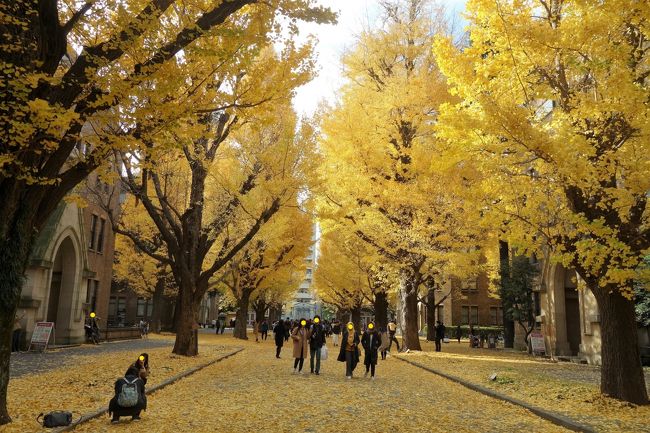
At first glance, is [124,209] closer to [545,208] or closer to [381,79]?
[381,79]

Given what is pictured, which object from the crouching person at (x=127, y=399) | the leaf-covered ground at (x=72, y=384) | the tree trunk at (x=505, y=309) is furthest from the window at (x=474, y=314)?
the crouching person at (x=127, y=399)

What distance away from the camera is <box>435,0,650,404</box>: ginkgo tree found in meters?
8.31

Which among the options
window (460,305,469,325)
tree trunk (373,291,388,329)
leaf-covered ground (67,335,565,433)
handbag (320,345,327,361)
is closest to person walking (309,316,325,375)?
handbag (320,345,327,361)

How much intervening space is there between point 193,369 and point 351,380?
167 inches

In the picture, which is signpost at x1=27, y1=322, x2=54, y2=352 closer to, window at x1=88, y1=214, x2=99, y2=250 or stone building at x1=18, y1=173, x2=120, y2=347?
stone building at x1=18, y1=173, x2=120, y2=347

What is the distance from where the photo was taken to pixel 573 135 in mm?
8594

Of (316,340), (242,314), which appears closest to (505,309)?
(316,340)

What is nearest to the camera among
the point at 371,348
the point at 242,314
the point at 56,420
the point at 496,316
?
the point at 56,420

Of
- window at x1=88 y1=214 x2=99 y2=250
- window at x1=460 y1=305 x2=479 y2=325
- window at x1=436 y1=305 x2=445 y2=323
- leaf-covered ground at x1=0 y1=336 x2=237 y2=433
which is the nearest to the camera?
leaf-covered ground at x1=0 y1=336 x2=237 y2=433

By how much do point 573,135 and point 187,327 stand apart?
13.3m

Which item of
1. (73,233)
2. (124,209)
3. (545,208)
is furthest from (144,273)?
(545,208)

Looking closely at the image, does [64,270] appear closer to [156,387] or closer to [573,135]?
[156,387]

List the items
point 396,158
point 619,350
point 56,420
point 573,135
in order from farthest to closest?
point 396,158 < point 619,350 < point 573,135 < point 56,420

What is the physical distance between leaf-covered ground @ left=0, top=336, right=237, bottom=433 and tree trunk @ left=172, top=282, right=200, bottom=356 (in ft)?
2.63
